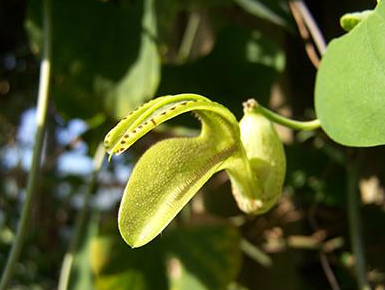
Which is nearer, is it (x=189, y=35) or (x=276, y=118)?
(x=276, y=118)

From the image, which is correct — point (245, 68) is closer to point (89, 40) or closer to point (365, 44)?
point (89, 40)

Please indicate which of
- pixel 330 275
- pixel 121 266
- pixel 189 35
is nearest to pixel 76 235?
pixel 121 266

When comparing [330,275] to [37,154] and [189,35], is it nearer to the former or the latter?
[37,154]

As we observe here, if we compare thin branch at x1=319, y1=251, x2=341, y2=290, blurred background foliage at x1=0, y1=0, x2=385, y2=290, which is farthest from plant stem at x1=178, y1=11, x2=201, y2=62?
thin branch at x1=319, y1=251, x2=341, y2=290

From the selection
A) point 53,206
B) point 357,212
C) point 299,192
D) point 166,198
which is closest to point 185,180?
point 166,198

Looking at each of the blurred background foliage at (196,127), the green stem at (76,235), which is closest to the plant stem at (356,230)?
the blurred background foliage at (196,127)
